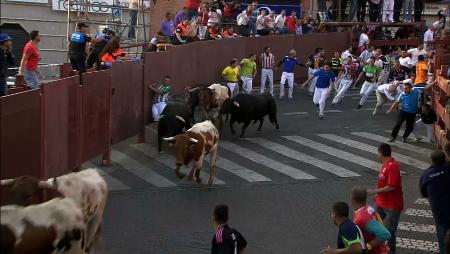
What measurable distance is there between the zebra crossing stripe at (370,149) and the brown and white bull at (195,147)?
519 centimetres

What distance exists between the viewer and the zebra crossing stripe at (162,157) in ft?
51.8

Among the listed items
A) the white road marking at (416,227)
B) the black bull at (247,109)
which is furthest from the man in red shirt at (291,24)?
the white road marking at (416,227)

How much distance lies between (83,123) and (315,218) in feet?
17.4

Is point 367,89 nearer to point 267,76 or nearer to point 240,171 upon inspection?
point 267,76

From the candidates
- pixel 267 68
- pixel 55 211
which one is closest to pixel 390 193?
pixel 55 211

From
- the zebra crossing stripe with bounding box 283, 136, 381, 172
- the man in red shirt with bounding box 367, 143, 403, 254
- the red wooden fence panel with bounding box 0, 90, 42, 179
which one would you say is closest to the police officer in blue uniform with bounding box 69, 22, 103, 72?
the red wooden fence panel with bounding box 0, 90, 42, 179

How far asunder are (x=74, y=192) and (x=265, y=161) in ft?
30.1

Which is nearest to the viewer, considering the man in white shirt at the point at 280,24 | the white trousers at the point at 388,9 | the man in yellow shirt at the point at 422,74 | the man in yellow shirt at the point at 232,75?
the man in yellow shirt at the point at 422,74

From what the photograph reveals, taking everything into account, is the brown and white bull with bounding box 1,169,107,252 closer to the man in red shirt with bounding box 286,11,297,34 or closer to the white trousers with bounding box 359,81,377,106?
the white trousers with bounding box 359,81,377,106

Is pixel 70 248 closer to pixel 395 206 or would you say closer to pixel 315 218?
pixel 395 206

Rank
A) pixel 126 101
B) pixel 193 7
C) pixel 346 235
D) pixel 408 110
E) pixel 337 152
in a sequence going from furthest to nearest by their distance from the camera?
pixel 193 7
pixel 408 110
pixel 337 152
pixel 126 101
pixel 346 235

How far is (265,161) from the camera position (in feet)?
57.6

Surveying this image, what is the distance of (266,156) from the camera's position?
18.1 meters

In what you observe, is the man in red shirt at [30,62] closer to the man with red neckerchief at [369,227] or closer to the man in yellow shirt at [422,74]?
the man with red neckerchief at [369,227]
